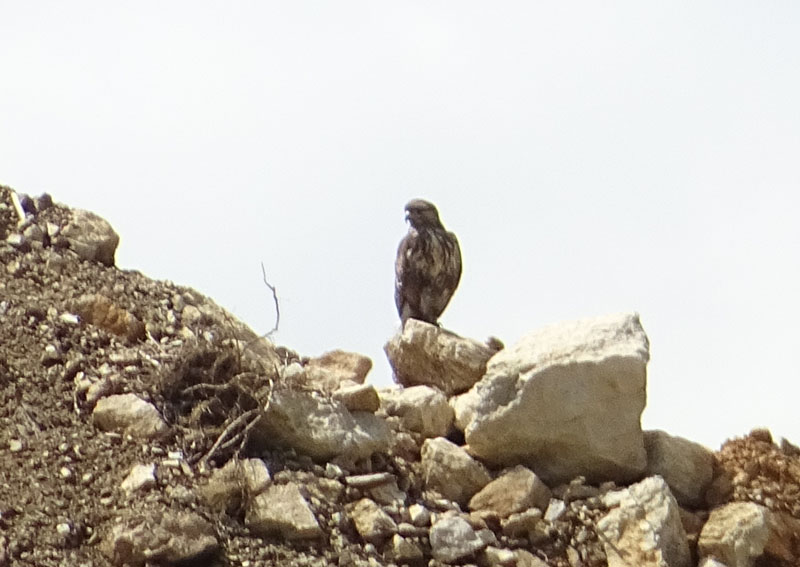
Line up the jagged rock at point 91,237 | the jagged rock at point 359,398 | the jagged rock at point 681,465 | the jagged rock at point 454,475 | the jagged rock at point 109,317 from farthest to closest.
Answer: the jagged rock at point 91,237, the jagged rock at point 109,317, the jagged rock at point 681,465, the jagged rock at point 359,398, the jagged rock at point 454,475

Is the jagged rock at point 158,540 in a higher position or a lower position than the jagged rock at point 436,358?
lower

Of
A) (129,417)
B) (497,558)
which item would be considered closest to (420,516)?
(497,558)

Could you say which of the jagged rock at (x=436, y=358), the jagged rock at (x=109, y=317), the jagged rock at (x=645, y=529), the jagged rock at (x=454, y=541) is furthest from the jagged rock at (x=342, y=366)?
the jagged rock at (x=645, y=529)

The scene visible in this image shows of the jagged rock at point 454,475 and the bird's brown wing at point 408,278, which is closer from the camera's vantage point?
the jagged rock at point 454,475

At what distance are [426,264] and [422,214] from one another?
1.12 ft

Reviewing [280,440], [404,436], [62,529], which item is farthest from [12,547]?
[404,436]

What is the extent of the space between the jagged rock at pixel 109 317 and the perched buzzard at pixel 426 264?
2.78 meters

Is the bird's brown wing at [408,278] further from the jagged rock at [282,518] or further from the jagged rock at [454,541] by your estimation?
the jagged rock at [282,518]

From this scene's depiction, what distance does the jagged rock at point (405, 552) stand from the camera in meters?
5.20

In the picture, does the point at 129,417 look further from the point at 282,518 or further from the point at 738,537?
the point at 738,537

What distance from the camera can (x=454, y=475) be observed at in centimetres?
580

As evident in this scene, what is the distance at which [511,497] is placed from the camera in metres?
5.66

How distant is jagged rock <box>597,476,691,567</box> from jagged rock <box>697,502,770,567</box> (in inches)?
4.1

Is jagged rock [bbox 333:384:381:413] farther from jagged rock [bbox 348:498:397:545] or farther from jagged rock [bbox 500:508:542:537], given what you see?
jagged rock [bbox 500:508:542:537]
